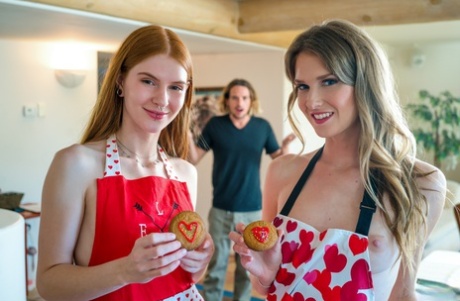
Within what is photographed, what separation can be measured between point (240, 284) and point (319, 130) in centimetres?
291

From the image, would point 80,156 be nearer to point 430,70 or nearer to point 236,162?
point 236,162

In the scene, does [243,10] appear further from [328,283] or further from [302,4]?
[328,283]

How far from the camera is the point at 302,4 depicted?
365 cm

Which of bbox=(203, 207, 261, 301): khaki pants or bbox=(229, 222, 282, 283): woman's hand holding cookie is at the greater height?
bbox=(229, 222, 282, 283): woman's hand holding cookie

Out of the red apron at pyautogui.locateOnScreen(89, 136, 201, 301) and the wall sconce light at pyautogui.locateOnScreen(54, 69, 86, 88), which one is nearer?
the red apron at pyautogui.locateOnScreen(89, 136, 201, 301)

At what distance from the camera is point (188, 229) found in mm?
1320

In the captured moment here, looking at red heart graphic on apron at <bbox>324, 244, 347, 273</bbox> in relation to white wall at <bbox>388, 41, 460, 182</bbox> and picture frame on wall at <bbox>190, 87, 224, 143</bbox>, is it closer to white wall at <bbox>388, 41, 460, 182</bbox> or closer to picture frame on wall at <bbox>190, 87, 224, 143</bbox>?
picture frame on wall at <bbox>190, 87, 224, 143</bbox>

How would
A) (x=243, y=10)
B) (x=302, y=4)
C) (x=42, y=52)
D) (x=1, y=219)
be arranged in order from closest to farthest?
1. (x=1, y=219)
2. (x=302, y=4)
3. (x=243, y=10)
4. (x=42, y=52)

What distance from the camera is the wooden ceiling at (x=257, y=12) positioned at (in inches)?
118

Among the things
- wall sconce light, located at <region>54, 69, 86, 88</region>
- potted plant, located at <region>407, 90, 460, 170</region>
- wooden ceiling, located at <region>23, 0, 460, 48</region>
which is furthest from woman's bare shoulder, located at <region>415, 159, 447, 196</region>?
potted plant, located at <region>407, 90, 460, 170</region>

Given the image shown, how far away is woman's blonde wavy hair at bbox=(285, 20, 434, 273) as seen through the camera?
1342 millimetres

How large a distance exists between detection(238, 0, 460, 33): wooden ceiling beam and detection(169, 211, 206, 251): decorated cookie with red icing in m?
2.43

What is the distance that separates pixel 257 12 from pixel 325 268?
291 cm

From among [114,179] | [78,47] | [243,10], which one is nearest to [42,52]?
[78,47]
